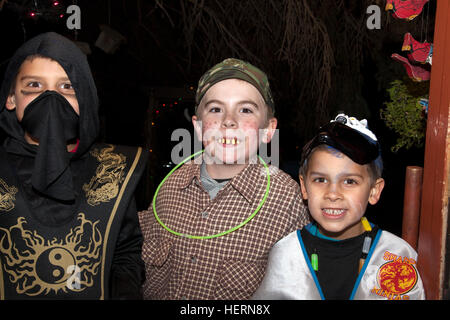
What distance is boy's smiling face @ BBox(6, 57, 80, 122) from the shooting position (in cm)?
188

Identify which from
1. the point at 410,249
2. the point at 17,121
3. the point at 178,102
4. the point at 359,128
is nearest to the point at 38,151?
the point at 17,121

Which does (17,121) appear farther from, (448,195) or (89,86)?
(448,195)

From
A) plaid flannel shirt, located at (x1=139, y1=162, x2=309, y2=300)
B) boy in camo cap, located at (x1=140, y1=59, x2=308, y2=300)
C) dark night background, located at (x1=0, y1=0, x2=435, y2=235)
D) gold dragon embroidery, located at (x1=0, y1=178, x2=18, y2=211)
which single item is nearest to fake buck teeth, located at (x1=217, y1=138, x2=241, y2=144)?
boy in camo cap, located at (x1=140, y1=59, x2=308, y2=300)

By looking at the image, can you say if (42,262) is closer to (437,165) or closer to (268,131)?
(268,131)

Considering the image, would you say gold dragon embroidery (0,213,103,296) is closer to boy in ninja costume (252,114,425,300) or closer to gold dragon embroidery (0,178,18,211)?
gold dragon embroidery (0,178,18,211)

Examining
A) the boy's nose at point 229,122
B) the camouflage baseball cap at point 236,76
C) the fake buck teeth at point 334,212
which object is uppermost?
the camouflage baseball cap at point 236,76

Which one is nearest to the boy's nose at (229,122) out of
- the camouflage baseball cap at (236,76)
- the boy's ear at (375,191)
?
the camouflage baseball cap at (236,76)

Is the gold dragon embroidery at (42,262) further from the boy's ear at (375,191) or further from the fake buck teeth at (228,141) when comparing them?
the boy's ear at (375,191)

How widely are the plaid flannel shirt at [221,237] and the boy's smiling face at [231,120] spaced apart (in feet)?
0.49

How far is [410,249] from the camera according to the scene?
71.6 inches

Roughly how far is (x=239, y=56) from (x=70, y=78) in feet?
6.82

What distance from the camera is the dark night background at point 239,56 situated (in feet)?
11.4

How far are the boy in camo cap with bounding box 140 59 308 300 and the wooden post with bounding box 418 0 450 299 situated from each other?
61 centimetres

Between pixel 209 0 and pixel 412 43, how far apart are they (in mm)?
2597
